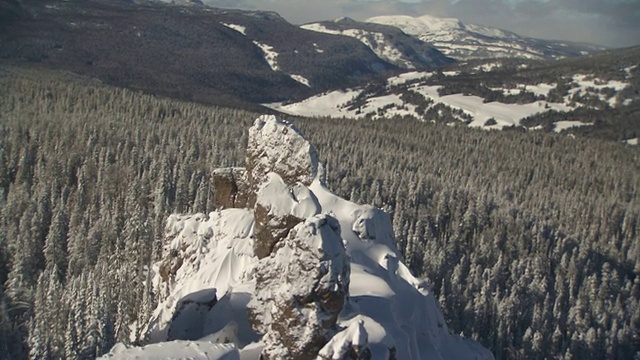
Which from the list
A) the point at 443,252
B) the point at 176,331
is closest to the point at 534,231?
the point at 443,252

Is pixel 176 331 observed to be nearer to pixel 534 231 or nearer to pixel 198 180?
pixel 198 180

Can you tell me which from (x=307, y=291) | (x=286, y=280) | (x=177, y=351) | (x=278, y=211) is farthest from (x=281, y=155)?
(x=177, y=351)

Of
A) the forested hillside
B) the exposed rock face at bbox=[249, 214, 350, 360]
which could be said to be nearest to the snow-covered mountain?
the exposed rock face at bbox=[249, 214, 350, 360]

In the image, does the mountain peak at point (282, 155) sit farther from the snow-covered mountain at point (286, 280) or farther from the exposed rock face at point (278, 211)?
the exposed rock face at point (278, 211)

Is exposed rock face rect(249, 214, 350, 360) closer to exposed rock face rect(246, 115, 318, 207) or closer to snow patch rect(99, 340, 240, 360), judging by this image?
snow patch rect(99, 340, 240, 360)

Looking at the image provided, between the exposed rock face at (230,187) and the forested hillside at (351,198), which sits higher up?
the exposed rock face at (230,187)

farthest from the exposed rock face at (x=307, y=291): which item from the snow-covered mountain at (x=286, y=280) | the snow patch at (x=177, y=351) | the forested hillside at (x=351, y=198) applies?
the forested hillside at (x=351, y=198)
